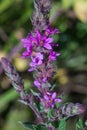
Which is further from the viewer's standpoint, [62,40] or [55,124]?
[62,40]

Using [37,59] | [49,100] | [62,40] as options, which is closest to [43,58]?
[37,59]

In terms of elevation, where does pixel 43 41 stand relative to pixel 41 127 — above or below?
above

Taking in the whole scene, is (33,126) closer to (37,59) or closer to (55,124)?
(55,124)

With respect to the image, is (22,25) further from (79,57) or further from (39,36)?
(39,36)

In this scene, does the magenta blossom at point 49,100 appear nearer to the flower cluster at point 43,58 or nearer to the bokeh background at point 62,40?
the flower cluster at point 43,58

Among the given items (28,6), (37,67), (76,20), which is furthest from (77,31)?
(37,67)

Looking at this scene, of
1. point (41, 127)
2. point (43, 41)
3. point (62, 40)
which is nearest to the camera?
point (43, 41)

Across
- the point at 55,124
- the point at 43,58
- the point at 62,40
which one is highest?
the point at 62,40

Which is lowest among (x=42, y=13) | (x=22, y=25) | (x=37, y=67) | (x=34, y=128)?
(x=34, y=128)
